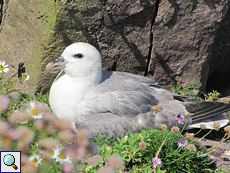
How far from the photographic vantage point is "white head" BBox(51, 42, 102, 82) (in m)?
3.28

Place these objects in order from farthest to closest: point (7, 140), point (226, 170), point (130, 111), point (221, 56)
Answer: point (221, 56), point (130, 111), point (226, 170), point (7, 140)

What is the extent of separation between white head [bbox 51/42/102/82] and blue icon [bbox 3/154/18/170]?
1.40 m

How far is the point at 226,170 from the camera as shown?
9.91 ft

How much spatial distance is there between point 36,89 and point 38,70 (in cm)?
29

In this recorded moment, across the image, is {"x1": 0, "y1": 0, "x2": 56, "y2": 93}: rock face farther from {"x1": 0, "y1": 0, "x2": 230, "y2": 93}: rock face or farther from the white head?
the white head

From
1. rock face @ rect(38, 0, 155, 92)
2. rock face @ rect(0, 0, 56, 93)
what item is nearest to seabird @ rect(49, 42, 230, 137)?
rock face @ rect(38, 0, 155, 92)

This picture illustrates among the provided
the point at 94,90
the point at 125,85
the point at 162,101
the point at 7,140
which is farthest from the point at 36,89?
the point at 7,140

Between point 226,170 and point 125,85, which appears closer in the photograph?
point 226,170

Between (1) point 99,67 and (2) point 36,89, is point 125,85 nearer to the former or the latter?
(1) point 99,67

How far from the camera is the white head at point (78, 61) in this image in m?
3.28

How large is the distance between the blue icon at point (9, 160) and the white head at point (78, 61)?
1403mm

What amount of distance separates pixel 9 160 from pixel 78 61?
1534 mm

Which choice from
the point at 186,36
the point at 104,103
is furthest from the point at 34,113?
the point at 186,36

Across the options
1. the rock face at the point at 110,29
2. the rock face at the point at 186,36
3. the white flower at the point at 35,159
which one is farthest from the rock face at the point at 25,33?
the white flower at the point at 35,159
